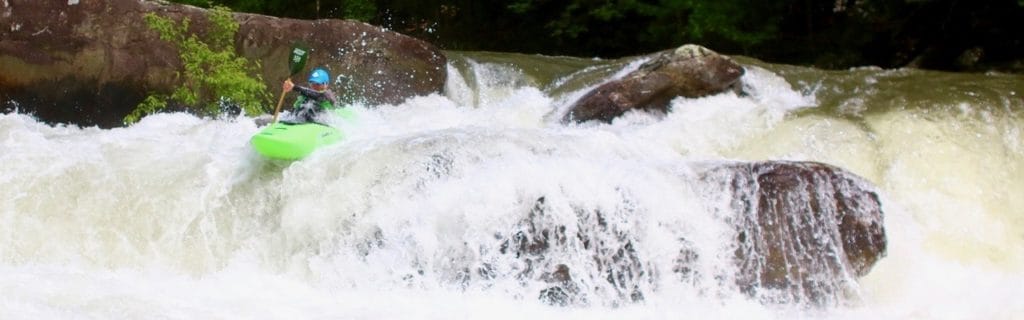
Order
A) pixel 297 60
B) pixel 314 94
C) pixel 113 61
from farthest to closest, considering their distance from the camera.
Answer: pixel 113 61 → pixel 297 60 → pixel 314 94

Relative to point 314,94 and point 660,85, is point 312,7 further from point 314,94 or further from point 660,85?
point 314,94

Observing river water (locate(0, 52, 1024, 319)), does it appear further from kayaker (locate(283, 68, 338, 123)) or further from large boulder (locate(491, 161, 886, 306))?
kayaker (locate(283, 68, 338, 123))

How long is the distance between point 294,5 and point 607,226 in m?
9.66

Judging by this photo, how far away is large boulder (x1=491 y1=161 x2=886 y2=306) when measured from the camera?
5.06 m

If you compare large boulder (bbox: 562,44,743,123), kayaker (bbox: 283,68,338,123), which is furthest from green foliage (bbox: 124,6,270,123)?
large boulder (bbox: 562,44,743,123)

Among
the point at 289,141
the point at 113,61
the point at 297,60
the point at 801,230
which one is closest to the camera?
the point at 801,230

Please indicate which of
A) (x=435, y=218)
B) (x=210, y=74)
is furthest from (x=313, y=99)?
(x=210, y=74)

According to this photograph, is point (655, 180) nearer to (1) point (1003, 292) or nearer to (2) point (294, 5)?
(1) point (1003, 292)

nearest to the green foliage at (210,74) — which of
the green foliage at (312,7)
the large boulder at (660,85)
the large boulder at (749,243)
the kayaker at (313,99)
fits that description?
the kayaker at (313,99)

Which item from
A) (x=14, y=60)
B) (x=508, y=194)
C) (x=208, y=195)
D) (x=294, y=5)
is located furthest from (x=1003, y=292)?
(x=294, y=5)

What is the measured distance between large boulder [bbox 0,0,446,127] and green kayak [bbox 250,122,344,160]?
7.74 ft

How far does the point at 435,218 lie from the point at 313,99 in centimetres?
147

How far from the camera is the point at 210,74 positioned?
27.2 feet

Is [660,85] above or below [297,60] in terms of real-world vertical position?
below
